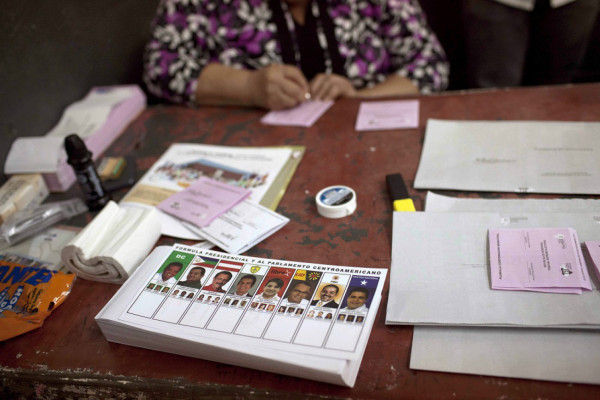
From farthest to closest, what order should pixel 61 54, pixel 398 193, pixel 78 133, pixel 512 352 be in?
pixel 61 54 → pixel 78 133 → pixel 398 193 → pixel 512 352

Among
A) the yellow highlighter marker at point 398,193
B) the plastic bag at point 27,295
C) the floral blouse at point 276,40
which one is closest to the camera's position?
the plastic bag at point 27,295

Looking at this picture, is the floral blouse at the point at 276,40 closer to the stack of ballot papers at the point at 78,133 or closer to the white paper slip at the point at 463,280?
the stack of ballot papers at the point at 78,133

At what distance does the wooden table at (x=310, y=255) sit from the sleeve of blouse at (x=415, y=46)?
284 mm

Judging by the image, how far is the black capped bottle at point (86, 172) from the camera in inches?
35.1

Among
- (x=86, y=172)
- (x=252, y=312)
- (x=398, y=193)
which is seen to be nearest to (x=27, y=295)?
(x=86, y=172)

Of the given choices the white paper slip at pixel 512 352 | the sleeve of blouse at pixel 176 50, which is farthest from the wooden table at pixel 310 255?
the sleeve of blouse at pixel 176 50

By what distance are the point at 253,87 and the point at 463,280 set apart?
2.74ft

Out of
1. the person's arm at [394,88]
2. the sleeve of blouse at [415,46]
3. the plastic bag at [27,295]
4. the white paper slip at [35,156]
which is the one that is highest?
the white paper slip at [35,156]

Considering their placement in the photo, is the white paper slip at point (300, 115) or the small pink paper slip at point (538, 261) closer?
the small pink paper slip at point (538, 261)

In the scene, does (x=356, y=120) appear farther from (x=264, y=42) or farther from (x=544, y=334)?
(x=544, y=334)

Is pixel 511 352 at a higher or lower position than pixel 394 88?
higher

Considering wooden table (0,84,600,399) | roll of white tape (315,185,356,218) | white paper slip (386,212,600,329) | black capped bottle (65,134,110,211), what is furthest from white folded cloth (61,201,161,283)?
white paper slip (386,212,600,329)

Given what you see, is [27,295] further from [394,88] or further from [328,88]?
[394,88]

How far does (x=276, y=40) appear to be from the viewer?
1474mm
